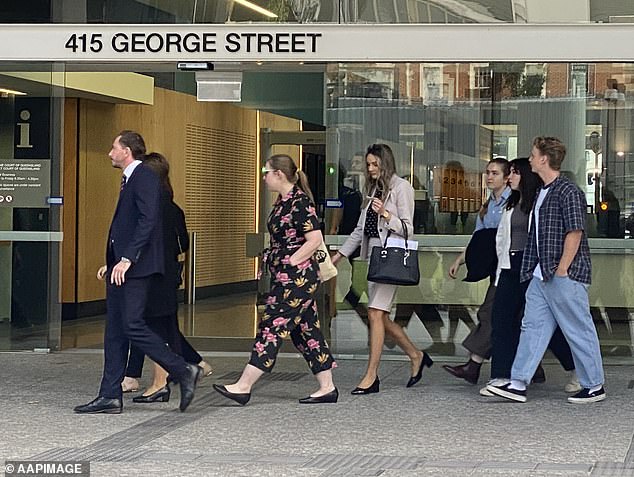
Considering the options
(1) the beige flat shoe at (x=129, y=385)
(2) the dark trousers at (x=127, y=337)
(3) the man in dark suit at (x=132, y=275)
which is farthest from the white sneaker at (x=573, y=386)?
(1) the beige flat shoe at (x=129, y=385)

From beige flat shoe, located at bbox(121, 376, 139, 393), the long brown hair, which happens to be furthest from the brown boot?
the long brown hair

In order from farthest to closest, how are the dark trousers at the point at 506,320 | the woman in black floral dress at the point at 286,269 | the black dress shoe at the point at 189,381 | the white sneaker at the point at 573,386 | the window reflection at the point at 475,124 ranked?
the window reflection at the point at 475,124 < the white sneaker at the point at 573,386 < the dark trousers at the point at 506,320 < the woman in black floral dress at the point at 286,269 < the black dress shoe at the point at 189,381

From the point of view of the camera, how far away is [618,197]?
39.8 feet

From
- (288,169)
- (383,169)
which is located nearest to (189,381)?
(288,169)

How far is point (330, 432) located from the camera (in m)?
8.29

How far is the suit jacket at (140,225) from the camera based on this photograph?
8.74 metres

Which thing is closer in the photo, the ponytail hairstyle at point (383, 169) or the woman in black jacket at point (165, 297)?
the woman in black jacket at point (165, 297)

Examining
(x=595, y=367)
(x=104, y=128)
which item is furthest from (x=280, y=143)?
(x=595, y=367)

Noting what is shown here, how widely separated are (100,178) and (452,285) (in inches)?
272

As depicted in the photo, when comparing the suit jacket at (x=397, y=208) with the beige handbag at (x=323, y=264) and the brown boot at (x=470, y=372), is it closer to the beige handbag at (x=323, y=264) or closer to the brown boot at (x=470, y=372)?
the beige handbag at (x=323, y=264)

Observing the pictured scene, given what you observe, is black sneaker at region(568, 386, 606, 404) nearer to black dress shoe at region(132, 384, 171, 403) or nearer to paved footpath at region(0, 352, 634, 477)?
paved footpath at region(0, 352, 634, 477)

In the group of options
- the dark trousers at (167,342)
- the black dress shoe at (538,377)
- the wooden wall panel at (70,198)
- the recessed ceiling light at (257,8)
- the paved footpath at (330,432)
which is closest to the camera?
the paved footpath at (330,432)

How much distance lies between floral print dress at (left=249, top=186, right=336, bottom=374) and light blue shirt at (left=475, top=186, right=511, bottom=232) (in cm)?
175

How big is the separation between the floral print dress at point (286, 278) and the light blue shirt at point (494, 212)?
1.75 metres
